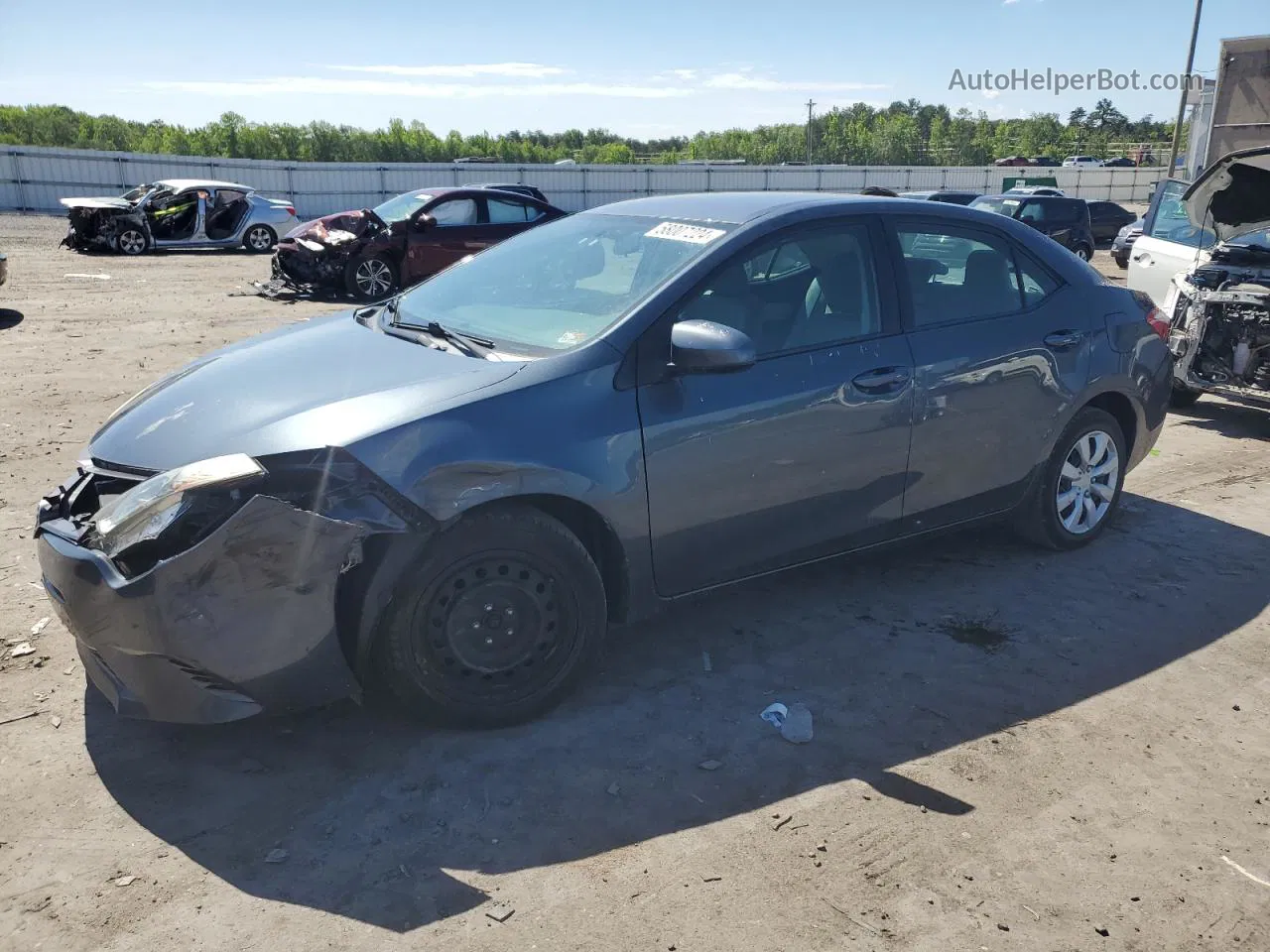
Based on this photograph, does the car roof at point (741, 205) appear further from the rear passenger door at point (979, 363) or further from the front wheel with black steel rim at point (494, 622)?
the front wheel with black steel rim at point (494, 622)

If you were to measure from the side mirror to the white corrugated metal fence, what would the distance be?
25980mm

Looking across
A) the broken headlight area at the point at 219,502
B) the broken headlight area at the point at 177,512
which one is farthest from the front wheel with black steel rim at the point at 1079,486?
the broken headlight area at the point at 177,512

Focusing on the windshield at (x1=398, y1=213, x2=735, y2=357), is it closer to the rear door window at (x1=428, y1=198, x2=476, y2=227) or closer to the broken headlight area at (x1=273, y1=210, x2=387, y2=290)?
the broken headlight area at (x1=273, y1=210, x2=387, y2=290)

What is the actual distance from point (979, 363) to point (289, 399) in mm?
2907

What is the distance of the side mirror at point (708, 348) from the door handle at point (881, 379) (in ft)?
2.34

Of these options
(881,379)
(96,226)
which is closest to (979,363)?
(881,379)

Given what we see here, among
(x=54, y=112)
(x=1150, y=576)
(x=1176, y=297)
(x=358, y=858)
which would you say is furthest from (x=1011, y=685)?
(x=54, y=112)

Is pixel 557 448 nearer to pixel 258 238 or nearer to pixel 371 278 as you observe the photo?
pixel 371 278

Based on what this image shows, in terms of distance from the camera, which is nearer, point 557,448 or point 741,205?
point 557,448

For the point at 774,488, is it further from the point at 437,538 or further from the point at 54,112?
the point at 54,112

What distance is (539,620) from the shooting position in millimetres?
3570

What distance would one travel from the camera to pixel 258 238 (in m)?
22.1

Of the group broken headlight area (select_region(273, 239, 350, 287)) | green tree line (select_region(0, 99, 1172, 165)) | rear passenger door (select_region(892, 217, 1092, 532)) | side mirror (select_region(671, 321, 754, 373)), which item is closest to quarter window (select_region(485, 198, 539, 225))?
broken headlight area (select_region(273, 239, 350, 287))

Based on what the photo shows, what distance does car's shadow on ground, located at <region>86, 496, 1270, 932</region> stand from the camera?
119 inches
